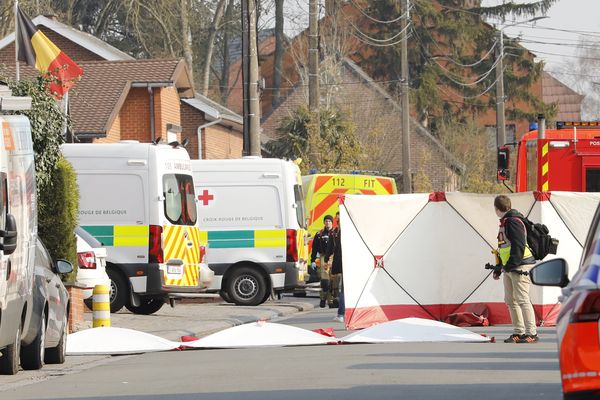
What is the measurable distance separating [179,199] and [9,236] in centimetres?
1293

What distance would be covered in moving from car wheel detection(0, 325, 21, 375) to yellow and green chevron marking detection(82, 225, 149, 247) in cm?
1040

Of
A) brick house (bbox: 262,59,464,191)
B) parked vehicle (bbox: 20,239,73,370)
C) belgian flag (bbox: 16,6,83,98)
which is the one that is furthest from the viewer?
brick house (bbox: 262,59,464,191)

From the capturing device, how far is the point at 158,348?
57.3 feet

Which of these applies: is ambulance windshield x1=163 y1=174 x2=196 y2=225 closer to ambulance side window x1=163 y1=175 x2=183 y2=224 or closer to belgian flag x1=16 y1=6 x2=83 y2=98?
ambulance side window x1=163 y1=175 x2=183 y2=224

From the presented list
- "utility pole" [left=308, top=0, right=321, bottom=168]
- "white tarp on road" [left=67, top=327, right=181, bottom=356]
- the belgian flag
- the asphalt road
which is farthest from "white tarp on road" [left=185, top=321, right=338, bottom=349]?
"utility pole" [left=308, top=0, right=321, bottom=168]

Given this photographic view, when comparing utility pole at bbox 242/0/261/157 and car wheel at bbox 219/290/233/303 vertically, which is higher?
utility pole at bbox 242/0/261/157

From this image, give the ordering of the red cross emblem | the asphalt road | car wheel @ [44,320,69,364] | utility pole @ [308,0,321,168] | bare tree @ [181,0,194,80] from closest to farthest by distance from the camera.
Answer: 1. the asphalt road
2. car wheel @ [44,320,69,364]
3. the red cross emblem
4. utility pole @ [308,0,321,168]
5. bare tree @ [181,0,194,80]

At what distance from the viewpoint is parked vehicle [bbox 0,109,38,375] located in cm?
1268

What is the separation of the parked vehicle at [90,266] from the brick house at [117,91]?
12918 mm

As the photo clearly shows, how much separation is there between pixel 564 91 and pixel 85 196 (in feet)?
293

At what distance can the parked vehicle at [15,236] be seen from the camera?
12680 millimetres

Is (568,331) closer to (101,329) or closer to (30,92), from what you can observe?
(101,329)

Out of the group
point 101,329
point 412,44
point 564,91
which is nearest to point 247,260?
point 101,329

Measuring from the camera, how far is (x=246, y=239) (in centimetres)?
2800
